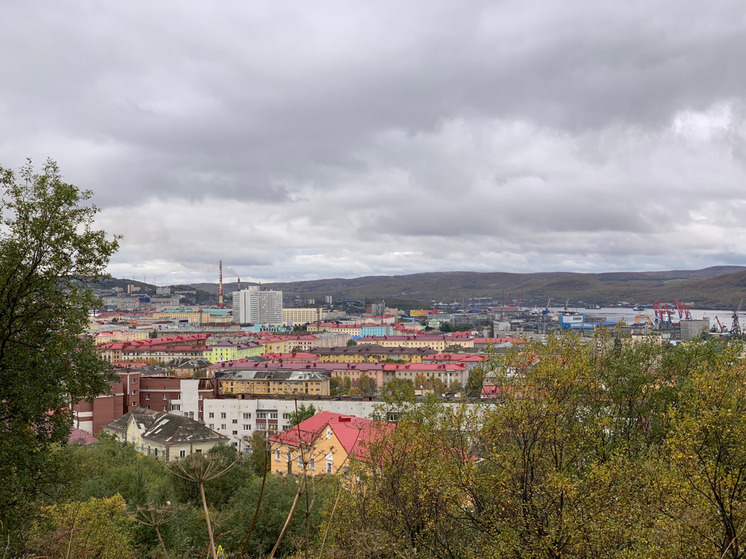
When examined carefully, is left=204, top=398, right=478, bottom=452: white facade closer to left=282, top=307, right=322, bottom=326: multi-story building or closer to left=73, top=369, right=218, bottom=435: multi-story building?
left=73, top=369, right=218, bottom=435: multi-story building

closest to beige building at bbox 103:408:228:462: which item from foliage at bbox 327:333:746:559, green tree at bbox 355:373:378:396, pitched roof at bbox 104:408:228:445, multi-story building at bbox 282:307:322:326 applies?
pitched roof at bbox 104:408:228:445

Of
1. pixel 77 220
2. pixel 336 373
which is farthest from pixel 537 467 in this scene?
pixel 336 373

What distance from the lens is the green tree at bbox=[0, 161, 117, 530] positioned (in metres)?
8.04

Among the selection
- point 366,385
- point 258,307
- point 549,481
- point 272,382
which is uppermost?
point 549,481

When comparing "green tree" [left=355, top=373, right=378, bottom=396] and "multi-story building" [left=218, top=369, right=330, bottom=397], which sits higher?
"multi-story building" [left=218, top=369, right=330, bottom=397]

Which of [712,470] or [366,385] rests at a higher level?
[712,470]

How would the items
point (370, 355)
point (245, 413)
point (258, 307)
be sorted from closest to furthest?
point (245, 413) < point (370, 355) < point (258, 307)

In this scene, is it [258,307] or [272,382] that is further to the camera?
[258,307]

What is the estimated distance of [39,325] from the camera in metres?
8.42

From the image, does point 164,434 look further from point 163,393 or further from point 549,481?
point 549,481

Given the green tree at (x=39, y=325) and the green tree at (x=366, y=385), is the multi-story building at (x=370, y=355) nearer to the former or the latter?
the green tree at (x=366, y=385)

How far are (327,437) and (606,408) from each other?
35.8 feet

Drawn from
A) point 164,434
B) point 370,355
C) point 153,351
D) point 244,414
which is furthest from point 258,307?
point 164,434

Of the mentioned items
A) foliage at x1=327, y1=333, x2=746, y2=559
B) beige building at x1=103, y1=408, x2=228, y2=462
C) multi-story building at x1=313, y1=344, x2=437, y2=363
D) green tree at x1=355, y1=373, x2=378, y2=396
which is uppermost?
foliage at x1=327, y1=333, x2=746, y2=559
